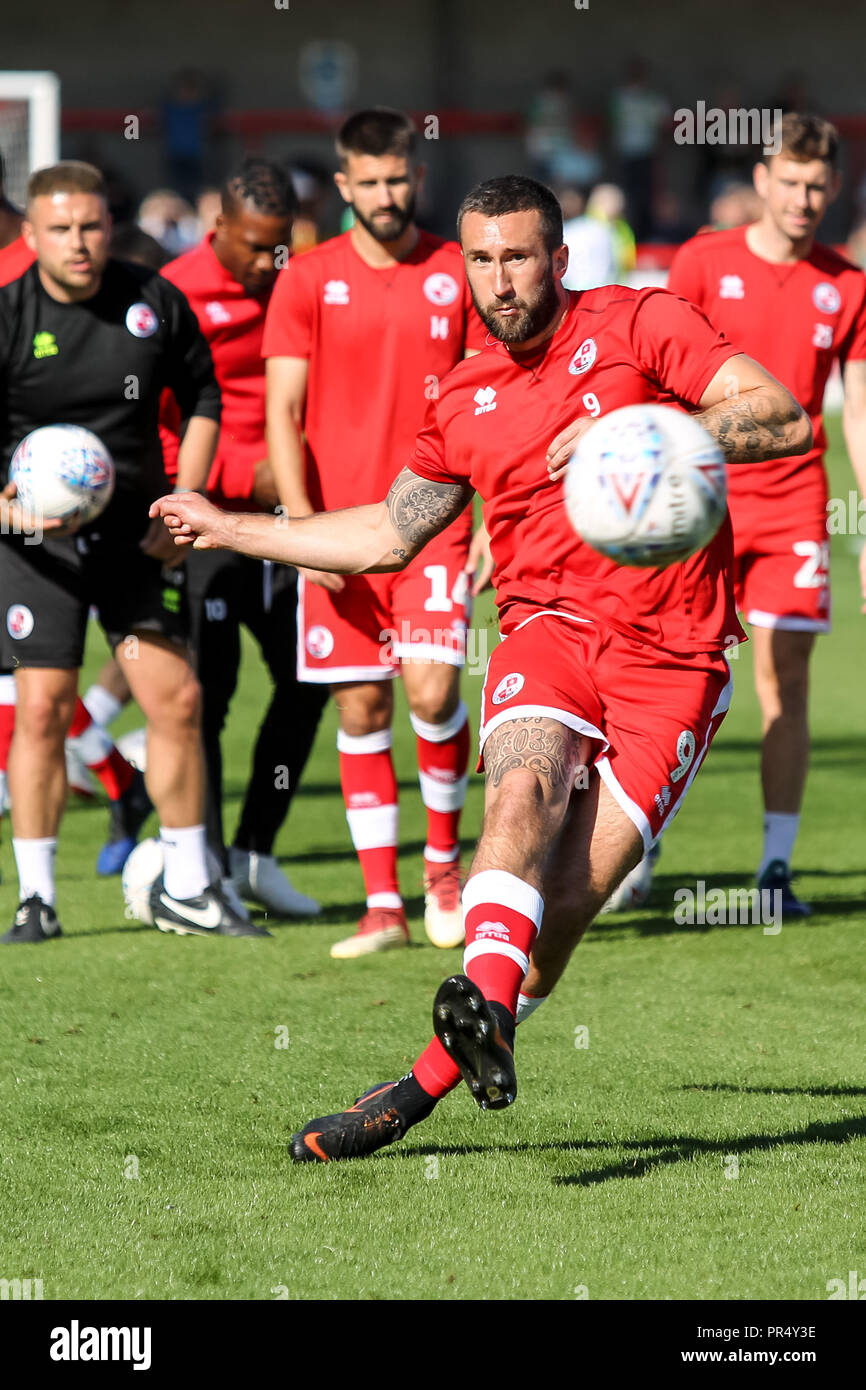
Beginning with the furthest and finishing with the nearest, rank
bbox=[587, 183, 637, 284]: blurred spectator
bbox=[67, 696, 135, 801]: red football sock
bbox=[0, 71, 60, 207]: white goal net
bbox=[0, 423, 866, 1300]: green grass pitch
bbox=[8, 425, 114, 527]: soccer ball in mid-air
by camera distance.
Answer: bbox=[587, 183, 637, 284]: blurred spectator < bbox=[0, 71, 60, 207]: white goal net < bbox=[67, 696, 135, 801]: red football sock < bbox=[8, 425, 114, 527]: soccer ball in mid-air < bbox=[0, 423, 866, 1300]: green grass pitch

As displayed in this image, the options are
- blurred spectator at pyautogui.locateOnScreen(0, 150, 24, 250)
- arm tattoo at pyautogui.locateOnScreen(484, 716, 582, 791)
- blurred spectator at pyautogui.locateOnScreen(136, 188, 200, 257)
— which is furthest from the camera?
blurred spectator at pyautogui.locateOnScreen(136, 188, 200, 257)

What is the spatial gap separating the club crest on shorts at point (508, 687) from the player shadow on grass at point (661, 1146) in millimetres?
1002

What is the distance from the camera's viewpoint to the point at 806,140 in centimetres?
654

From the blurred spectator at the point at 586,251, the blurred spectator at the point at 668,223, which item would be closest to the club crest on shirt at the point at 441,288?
the blurred spectator at the point at 586,251

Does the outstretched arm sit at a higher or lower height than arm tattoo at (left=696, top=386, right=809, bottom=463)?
lower

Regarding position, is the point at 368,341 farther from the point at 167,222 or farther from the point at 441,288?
the point at 167,222

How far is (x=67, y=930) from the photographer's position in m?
6.53

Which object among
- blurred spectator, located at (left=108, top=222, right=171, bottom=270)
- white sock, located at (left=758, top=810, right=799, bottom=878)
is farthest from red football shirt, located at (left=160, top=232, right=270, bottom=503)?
white sock, located at (left=758, top=810, right=799, bottom=878)

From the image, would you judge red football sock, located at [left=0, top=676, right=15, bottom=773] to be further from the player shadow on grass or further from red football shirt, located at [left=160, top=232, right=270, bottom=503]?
the player shadow on grass

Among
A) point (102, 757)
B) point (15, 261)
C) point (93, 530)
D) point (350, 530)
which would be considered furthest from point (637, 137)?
point (350, 530)

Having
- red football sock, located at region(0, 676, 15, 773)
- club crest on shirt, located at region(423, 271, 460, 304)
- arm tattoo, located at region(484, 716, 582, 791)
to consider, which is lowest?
red football sock, located at region(0, 676, 15, 773)

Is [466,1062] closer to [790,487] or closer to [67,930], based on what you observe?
[67,930]

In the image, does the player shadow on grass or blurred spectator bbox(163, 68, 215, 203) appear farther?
blurred spectator bbox(163, 68, 215, 203)

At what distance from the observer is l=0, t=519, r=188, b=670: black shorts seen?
616cm
